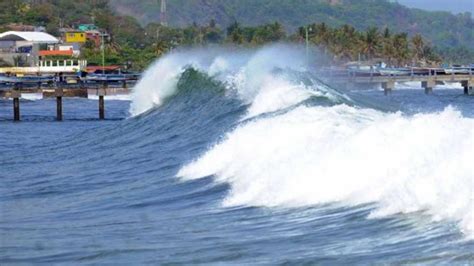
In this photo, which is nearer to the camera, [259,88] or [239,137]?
[239,137]

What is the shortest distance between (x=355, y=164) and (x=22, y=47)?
494 feet

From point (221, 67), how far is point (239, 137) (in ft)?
70.2

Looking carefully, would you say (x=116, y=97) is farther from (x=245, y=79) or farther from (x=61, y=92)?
(x=245, y=79)

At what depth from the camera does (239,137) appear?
23.0m

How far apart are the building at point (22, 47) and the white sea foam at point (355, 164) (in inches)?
5462

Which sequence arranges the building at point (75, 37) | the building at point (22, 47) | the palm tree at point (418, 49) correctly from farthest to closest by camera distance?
the palm tree at point (418, 49) → the building at point (75, 37) → the building at point (22, 47)

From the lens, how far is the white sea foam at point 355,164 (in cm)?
1430

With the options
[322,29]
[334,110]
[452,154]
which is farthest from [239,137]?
[322,29]

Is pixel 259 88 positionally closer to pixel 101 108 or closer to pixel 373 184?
pixel 373 184

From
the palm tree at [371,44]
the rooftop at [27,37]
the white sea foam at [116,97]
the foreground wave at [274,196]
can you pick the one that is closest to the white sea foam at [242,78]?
the foreground wave at [274,196]

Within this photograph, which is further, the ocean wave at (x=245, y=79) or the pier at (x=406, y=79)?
the pier at (x=406, y=79)

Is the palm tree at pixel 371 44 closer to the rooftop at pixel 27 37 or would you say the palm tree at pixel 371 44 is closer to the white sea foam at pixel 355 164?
the rooftop at pixel 27 37

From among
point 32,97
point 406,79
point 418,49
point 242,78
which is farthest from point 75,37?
point 242,78

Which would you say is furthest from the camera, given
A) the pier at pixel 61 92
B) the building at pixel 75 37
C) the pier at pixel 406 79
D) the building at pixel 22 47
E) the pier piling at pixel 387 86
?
the building at pixel 75 37
